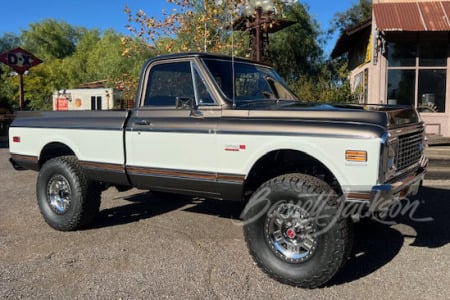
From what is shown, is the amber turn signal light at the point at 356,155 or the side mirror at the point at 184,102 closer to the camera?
the amber turn signal light at the point at 356,155

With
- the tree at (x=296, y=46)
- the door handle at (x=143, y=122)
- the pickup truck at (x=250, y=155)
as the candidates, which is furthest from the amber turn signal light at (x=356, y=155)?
the tree at (x=296, y=46)

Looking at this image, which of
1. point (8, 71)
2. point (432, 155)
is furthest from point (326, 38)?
point (8, 71)

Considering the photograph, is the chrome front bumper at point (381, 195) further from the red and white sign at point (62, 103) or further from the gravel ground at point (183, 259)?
the red and white sign at point (62, 103)

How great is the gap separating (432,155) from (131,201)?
21.3 ft

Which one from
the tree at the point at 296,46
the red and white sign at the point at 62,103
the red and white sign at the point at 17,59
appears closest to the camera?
the red and white sign at the point at 17,59

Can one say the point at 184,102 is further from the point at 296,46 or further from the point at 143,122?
the point at 296,46

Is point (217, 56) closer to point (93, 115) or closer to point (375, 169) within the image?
point (93, 115)

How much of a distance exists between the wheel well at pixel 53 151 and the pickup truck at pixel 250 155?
0.02m

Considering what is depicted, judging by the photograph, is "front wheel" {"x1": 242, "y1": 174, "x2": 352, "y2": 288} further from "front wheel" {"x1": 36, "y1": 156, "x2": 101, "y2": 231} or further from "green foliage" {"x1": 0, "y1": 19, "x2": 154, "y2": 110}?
"green foliage" {"x1": 0, "y1": 19, "x2": 154, "y2": 110}

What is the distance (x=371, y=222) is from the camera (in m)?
5.69

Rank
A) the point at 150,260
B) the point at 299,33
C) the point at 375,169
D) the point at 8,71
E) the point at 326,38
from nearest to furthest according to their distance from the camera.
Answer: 1. the point at 375,169
2. the point at 150,260
3. the point at 299,33
4. the point at 326,38
5. the point at 8,71

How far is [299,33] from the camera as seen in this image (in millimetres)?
20688

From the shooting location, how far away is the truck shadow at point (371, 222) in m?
4.43

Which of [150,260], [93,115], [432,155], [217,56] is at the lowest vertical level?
[150,260]
